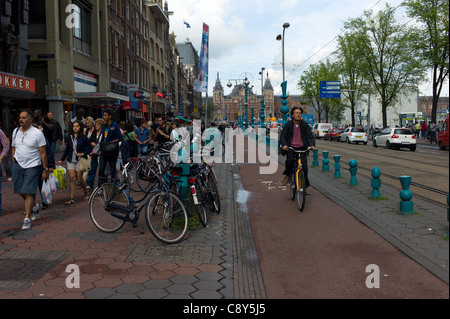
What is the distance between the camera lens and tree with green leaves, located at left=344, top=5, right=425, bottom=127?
37.7 m

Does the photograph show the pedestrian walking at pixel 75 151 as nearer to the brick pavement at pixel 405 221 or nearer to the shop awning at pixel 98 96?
the brick pavement at pixel 405 221

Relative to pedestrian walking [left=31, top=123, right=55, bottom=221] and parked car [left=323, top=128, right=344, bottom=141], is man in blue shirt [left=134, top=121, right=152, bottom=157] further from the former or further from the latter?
parked car [left=323, top=128, right=344, bottom=141]

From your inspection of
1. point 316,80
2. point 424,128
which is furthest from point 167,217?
point 316,80

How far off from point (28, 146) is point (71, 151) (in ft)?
6.35

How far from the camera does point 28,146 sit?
610 centimetres

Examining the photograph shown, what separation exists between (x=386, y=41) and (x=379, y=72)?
296 cm

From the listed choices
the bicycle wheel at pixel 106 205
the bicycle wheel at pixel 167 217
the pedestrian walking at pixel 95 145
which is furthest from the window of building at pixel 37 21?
the bicycle wheel at pixel 167 217

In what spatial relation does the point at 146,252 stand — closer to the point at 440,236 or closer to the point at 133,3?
the point at 440,236

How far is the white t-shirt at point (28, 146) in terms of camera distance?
6.05 meters

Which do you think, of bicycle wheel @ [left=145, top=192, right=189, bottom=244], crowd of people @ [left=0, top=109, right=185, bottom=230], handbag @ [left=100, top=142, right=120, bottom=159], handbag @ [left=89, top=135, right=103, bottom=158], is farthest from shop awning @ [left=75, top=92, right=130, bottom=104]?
bicycle wheel @ [left=145, top=192, right=189, bottom=244]

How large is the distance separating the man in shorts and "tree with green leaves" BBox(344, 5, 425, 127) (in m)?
37.2

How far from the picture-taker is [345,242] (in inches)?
199

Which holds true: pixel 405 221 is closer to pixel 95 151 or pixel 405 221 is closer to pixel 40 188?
pixel 95 151
